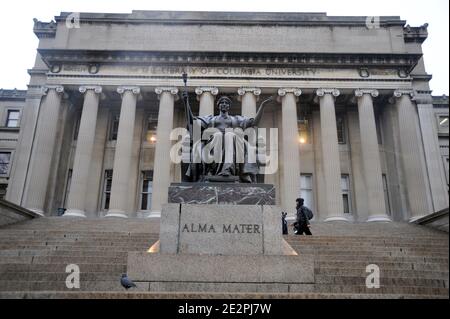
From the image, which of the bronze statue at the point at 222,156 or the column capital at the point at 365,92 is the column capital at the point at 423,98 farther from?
the bronze statue at the point at 222,156

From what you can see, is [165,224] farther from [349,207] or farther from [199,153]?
[349,207]

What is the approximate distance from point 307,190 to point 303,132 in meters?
4.49

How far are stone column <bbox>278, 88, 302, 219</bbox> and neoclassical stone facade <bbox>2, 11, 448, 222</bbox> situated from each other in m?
0.07

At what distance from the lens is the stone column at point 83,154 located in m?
22.9

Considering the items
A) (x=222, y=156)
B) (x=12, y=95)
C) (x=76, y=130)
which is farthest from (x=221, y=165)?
(x=12, y=95)

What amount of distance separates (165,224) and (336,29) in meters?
25.3

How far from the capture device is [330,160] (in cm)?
2369

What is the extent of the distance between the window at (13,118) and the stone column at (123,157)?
17443mm

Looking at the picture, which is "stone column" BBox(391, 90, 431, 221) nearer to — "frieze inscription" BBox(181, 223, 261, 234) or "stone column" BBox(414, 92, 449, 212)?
"stone column" BBox(414, 92, 449, 212)

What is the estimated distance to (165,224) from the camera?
23.0 feet

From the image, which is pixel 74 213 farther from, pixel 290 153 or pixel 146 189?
pixel 290 153

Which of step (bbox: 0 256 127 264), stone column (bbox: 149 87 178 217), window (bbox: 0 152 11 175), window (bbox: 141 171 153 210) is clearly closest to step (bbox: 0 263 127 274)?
step (bbox: 0 256 127 264)

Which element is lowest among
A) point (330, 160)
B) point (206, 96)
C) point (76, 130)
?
point (330, 160)
